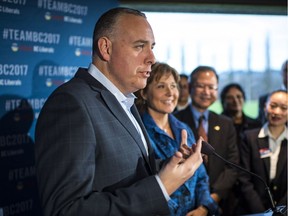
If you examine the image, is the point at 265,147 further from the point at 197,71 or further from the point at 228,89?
the point at 228,89

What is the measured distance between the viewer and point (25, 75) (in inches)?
99.8

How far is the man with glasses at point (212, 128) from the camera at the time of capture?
3.04m

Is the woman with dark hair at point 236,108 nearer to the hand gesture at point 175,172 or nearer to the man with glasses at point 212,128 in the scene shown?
the man with glasses at point 212,128

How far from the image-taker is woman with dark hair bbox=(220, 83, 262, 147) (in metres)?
3.79

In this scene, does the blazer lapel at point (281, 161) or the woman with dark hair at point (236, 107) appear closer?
the blazer lapel at point (281, 161)

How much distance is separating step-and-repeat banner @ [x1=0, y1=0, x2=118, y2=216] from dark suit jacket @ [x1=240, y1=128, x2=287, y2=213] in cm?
141

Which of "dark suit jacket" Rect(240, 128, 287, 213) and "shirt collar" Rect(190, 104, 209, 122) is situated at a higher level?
"shirt collar" Rect(190, 104, 209, 122)

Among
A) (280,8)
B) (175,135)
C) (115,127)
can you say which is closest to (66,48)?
(175,135)

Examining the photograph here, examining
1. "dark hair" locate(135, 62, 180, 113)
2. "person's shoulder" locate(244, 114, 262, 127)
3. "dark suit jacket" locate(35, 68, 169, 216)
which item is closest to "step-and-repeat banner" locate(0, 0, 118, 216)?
"dark hair" locate(135, 62, 180, 113)

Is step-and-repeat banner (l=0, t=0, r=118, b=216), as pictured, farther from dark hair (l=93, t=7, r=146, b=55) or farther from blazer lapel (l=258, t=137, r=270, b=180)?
blazer lapel (l=258, t=137, r=270, b=180)

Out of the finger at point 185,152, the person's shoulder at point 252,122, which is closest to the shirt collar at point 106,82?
the finger at point 185,152

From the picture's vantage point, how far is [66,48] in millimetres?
2879

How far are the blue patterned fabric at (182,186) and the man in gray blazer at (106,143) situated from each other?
676mm

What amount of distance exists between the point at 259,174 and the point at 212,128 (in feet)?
1.52
